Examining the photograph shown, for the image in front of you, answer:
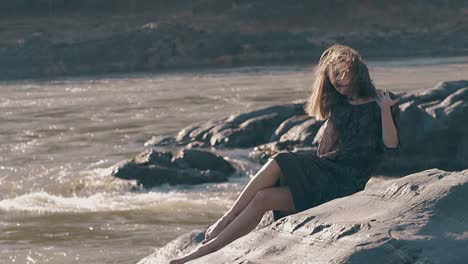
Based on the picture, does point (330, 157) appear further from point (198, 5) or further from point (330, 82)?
point (198, 5)

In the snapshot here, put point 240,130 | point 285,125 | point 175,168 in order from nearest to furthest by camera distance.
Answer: point 175,168
point 285,125
point 240,130

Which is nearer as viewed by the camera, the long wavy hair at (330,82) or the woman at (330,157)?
the woman at (330,157)

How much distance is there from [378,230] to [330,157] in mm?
1508

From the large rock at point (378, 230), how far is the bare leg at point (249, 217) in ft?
0.69

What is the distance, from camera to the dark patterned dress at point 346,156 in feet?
21.6

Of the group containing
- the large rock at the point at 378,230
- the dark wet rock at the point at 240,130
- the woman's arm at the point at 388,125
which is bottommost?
the dark wet rock at the point at 240,130

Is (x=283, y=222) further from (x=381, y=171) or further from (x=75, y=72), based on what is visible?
(x=75, y=72)

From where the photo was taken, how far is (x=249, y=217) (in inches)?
255

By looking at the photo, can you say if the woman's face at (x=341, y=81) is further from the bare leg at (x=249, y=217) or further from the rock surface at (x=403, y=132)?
the rock surface at (x=403, y=132)

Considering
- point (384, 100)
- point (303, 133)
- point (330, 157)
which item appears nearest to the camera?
point (384, 100)

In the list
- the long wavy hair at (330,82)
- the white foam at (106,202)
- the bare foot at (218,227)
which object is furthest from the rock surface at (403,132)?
the bare foot at (218,227)

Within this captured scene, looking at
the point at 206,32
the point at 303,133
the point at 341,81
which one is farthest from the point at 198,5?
the point at 341,81

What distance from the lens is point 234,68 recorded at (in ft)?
150

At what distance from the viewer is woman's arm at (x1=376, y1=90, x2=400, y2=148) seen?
6578 mm
